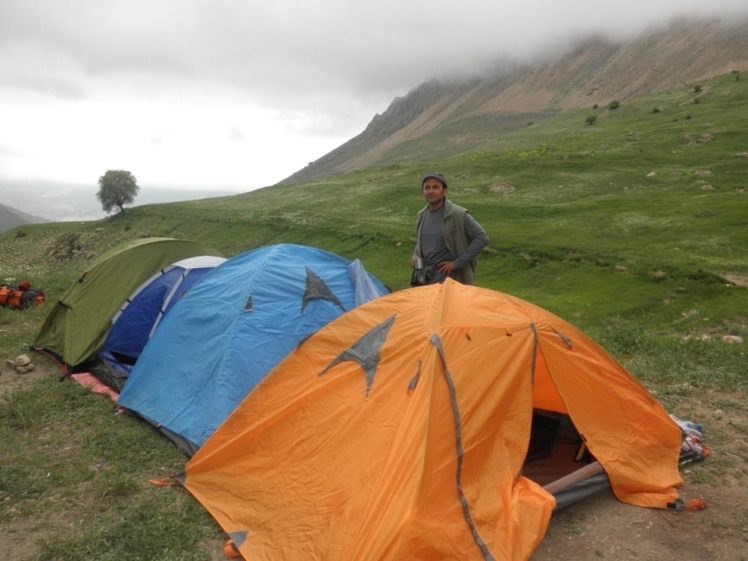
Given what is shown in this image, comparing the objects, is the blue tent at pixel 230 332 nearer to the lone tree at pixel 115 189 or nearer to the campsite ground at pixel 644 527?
the campsite ground at pixel 644 527

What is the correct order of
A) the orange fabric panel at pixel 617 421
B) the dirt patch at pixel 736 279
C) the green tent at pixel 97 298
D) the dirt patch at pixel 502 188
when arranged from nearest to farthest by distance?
the orange fabric panel at pixel 617 421 → the green tent at pixel 97 298 → the dirt patch at pixel 736 279 → the dirt patch at pixel 502 188

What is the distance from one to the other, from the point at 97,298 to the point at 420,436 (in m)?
8.08

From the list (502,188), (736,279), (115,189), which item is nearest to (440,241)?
(736,279)

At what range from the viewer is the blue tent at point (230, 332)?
7.38 metres

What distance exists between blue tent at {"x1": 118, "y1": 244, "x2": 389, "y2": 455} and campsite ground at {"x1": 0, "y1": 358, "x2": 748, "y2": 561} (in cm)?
150

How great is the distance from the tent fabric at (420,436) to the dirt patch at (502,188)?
27.8m

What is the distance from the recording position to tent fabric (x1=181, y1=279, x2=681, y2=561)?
4.79 m

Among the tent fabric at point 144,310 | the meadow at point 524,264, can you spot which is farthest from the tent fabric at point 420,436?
the tent fabric at point 144,310

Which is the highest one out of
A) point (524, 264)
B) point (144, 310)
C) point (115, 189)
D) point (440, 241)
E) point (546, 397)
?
point (115, 189)

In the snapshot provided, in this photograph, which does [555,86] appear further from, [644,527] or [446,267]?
[644,527]

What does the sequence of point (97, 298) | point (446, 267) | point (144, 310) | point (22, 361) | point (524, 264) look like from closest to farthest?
point (446, 267)
point (22, 361)
point (144, 310)
point (97, 298)
point (524, 264)

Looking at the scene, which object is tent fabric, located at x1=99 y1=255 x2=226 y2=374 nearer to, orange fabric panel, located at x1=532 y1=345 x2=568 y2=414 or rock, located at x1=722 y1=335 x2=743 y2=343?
orange fabric panel, located at x1=532 y1=345 x2=568 y2=414

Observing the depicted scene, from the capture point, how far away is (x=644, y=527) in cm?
511

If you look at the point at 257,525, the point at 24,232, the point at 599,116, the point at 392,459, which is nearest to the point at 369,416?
the point at 392,459
